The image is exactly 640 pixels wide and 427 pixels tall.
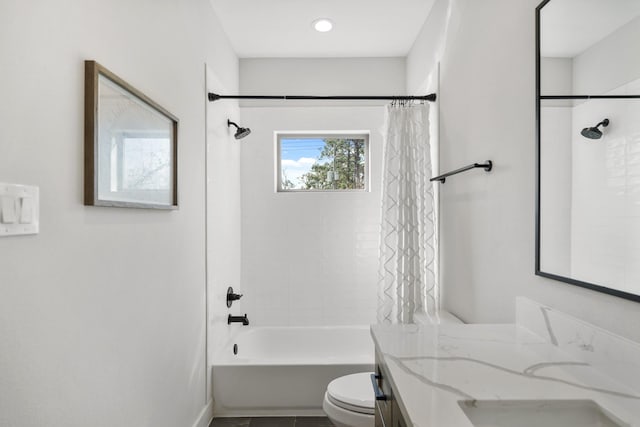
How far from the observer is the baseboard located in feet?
7.15

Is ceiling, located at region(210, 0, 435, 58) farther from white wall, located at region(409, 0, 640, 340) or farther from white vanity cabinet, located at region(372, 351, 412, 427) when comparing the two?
white vanity cabinet, located at region(372, 351, 412, 427)

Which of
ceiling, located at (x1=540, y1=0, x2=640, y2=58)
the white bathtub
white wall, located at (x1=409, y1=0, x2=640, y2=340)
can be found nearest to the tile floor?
the white bathtub

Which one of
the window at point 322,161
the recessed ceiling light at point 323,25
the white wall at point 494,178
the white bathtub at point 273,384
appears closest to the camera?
the white wall at point 494,178

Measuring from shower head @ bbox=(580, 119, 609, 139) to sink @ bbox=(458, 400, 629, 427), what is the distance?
2.12 ft

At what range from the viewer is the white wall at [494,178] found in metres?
1.35

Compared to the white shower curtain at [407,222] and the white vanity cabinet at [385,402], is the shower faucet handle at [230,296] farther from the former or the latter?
the white vanity cabinet at [385,402]

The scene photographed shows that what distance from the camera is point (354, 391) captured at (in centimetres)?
191

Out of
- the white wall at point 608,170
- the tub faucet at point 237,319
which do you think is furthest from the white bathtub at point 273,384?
the white wall at point 608,170

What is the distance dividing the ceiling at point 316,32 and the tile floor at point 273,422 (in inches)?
100.0

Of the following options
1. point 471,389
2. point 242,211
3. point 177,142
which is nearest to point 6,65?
point 177,142

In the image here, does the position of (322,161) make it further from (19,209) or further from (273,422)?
(19,209)

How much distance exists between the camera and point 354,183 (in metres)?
3.42

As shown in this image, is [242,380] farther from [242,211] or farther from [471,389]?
[471,389]

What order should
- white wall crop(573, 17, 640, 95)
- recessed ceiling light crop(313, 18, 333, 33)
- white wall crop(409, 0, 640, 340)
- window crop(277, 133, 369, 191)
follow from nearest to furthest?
white wall crop(573, 17, 640, 95)
white wall crop(409, 0, 640, 340)
recessed ceiling light crop(313, 18, 333, 33)
window crop(277, 133, 369, 191)
